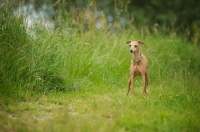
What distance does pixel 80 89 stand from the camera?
6.88 m

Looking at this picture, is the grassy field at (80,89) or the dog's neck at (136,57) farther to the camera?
the dog's neck at (136,57)

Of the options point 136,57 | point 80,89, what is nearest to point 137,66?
point 136,57

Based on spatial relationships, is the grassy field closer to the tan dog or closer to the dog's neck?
the tan dog

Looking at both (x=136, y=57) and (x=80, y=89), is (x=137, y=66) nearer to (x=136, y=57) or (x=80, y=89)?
(x=136, y=57)

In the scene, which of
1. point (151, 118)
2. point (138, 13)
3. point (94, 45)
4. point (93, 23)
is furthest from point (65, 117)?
point (138, 13)

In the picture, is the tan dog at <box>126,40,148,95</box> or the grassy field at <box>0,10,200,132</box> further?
the tan dog at <box>126,40,148,95</box>

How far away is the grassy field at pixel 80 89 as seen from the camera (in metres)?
4.51

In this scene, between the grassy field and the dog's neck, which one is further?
the dog's neck

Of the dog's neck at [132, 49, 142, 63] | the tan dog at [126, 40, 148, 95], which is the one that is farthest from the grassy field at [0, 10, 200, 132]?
the dog's neck at [132, 49, 142, 63]

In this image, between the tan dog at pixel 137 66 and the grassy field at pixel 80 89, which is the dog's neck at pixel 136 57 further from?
the grassy field at pixel 80 89

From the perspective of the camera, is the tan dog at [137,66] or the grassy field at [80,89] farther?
the tan dog at [137,66]

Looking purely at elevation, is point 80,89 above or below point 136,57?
below

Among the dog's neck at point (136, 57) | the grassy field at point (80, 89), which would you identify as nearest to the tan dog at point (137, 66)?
the dog's neck at point (136, 57)

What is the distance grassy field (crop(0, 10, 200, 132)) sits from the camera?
451 centimetres
